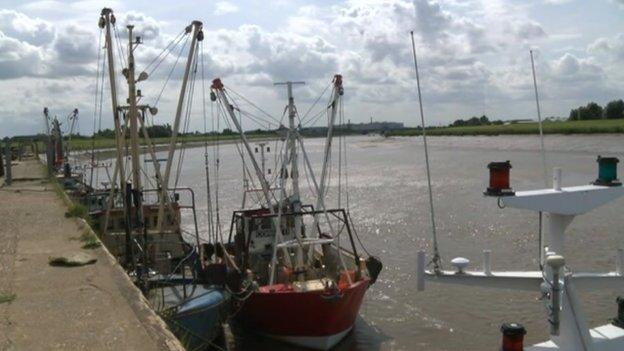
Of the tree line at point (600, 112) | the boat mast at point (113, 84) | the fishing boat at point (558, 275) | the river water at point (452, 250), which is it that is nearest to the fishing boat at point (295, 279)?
the river water at point (452, 250)

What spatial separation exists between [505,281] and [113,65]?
1308 centimetres

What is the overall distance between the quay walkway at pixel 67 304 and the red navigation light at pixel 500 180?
4532 mm

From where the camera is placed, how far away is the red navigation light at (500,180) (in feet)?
29.4

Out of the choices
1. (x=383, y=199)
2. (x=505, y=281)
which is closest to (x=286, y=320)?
(x=505, y=281)

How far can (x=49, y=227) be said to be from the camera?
19.2 m

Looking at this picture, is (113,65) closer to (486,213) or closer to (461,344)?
(461,344)

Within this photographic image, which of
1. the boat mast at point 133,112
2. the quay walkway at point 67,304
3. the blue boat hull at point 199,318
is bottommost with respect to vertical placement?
the blue boat hull at point 199,318

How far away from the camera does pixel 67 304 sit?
1071cm

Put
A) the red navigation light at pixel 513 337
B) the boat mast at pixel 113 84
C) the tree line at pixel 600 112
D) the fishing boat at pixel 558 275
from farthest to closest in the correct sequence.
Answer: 1. the tree line at pixel 600 112
2. the boat mast at pixel 113 84
3. the fishing boat at pixel 558 275
4. the red navigation light at pixel 513 337

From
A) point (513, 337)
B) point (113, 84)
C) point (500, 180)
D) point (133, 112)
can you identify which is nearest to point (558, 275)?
point (513, 337)

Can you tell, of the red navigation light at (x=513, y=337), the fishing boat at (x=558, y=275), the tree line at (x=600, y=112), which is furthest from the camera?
the tree line at (x=600, y=112)

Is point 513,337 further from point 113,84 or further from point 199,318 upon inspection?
point 113,84

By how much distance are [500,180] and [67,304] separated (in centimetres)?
674

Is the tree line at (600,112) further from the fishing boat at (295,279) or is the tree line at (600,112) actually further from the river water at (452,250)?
the fishing boat at (295,279)
